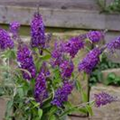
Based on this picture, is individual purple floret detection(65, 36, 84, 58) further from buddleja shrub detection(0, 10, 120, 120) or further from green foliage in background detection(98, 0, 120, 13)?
green foliage in background detection(98, 0, 120, 13)

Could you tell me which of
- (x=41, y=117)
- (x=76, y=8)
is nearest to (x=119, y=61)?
(x=76, y=8)

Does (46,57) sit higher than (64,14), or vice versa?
(64,14)

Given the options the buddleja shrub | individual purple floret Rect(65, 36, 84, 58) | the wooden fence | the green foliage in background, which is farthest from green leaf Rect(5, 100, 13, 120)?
the green foliage in background

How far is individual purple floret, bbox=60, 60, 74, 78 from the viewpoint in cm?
193

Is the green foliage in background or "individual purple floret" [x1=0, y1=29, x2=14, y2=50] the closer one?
"individual purple floret" [x1=0, y1=29, x2=14, y2=50]

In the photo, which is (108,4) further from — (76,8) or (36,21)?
(36,21)

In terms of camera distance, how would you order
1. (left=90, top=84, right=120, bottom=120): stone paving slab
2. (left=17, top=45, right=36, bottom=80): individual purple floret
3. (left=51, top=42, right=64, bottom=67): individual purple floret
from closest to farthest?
(left=17, top=45, right=36, bottom=80): individual purple floret → (left=51, top=42, right=64, bottom=67): individual purple floret → (left=90, top=84, right=120, bottom=120): stone paving slab

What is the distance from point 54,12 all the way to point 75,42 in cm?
185

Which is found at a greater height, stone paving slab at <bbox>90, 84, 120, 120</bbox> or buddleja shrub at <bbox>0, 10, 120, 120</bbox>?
buddleja shrub at <bbox>0, 10, 120, 120</bbox>

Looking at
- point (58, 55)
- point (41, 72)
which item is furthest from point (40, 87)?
point (58, 55)

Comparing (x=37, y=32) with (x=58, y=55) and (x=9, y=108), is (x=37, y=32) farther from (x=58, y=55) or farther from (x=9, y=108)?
(x=9, y=108)

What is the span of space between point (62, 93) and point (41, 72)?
159 mm

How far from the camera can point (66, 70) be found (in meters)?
1.94

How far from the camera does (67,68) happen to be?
1932 mm
